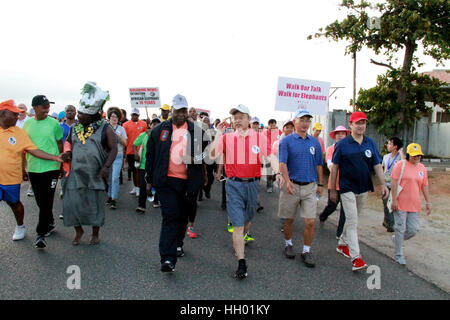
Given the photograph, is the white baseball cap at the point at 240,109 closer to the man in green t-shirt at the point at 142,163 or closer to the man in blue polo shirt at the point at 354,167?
the man in blue polo shirt at the point at 354,167

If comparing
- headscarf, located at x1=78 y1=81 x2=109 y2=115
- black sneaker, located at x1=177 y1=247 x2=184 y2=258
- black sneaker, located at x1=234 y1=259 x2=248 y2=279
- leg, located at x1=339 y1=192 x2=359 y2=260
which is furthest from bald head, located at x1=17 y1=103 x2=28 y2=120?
leg, located at x1=339 y1=192 x2=359 y2=260

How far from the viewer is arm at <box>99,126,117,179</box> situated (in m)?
4.48

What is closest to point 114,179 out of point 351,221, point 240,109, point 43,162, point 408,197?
point 43,162

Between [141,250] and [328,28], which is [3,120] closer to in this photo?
[141,250]

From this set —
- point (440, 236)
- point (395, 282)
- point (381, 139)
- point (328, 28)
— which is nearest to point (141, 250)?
point (395, 282)

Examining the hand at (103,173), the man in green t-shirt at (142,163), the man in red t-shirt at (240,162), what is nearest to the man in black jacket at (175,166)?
the man in red t-shirt at (240,162)

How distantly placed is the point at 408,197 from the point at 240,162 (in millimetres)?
2466

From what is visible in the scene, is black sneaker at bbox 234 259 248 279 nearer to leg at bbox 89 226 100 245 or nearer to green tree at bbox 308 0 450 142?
leg at bbox 89 226 100 245

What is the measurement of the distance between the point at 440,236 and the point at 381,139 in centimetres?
853

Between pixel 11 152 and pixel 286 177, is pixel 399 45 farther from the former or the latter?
pixel 11 152

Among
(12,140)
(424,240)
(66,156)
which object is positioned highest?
(12,140)

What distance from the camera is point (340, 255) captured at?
4.66m

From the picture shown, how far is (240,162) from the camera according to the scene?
4.15 m

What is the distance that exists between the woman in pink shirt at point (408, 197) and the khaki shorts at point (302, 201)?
3.97 feet
